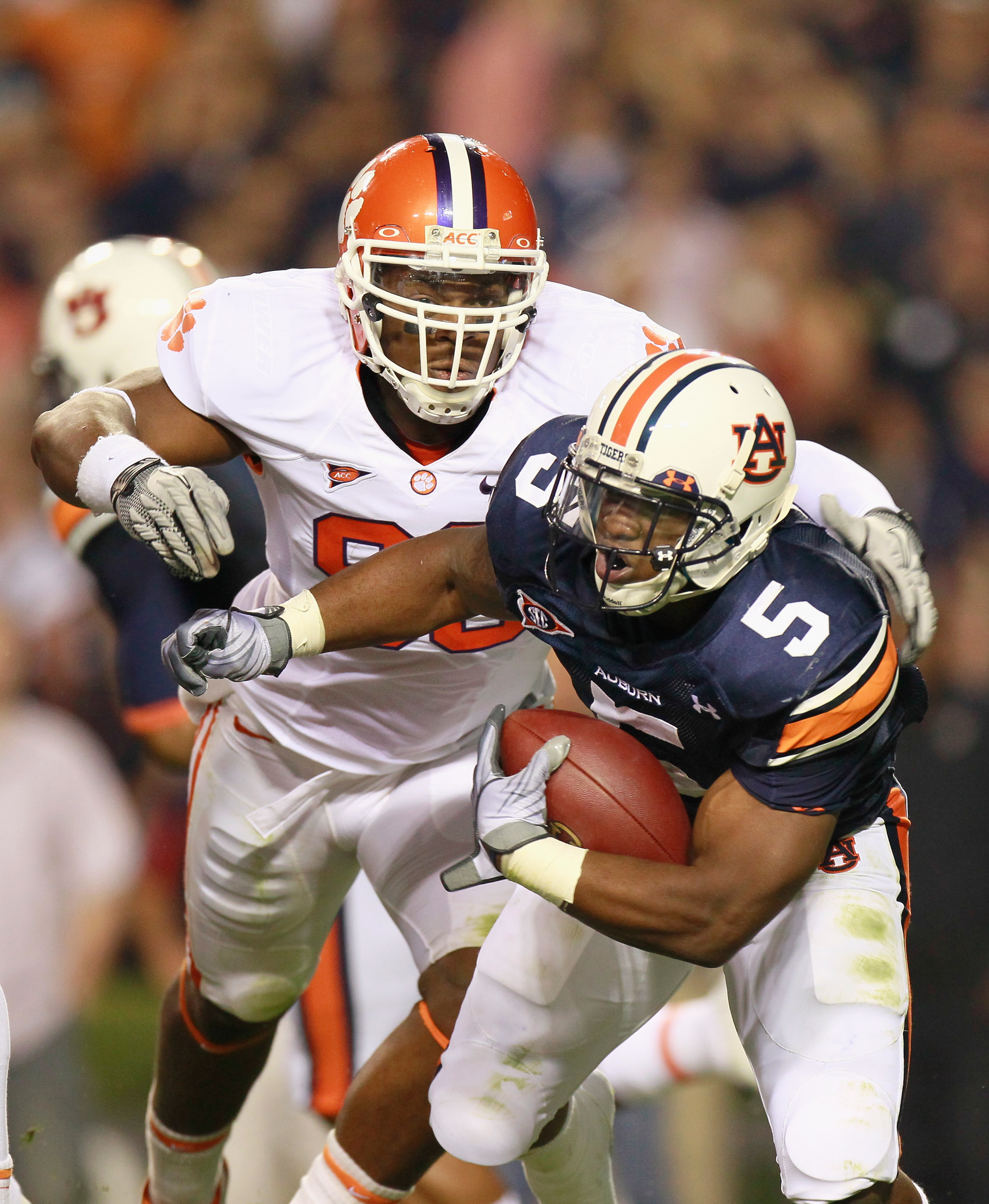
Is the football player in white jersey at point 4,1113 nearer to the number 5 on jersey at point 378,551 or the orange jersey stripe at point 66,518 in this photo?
the number 5 on jersey at point 378,551

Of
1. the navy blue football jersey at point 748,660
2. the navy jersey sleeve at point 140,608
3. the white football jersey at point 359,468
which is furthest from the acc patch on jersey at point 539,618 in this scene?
the navy jersey sleeve at point 140,608

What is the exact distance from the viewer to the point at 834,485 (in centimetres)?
196

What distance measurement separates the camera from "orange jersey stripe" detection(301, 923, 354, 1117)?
2793 mm

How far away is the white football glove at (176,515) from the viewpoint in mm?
1785

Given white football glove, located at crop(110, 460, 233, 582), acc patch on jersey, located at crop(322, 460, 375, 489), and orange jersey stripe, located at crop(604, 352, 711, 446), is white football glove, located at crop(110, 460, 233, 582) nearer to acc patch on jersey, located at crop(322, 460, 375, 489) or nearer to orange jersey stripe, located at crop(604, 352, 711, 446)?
acc patch on jersey, located at crop(322, 460, 375, 489)

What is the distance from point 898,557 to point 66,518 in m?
1.66

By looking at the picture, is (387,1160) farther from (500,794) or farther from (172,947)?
(172,947)

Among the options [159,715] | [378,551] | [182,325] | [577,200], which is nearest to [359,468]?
[378,551]

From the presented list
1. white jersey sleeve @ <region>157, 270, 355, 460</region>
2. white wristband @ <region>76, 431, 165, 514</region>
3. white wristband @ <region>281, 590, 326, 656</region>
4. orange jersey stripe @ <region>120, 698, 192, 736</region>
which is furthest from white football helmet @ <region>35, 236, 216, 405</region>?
white wristband @ <region>281, 590, 326, 656</region>

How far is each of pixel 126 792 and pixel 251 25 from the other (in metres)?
2.77

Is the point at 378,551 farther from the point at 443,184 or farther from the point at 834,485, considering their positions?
the point at 834,485

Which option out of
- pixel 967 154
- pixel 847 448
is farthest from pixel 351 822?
pixel 967 154

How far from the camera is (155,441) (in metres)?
1.98

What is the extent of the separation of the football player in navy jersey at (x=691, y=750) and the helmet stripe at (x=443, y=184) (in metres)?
0.33
